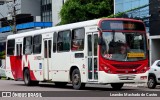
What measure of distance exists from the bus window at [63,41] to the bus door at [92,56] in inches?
76.9

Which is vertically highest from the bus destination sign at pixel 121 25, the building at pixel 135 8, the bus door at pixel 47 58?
the building at pixel 135 8

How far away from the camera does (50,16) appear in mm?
68688

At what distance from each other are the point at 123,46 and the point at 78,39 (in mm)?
2478

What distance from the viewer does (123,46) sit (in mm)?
21797

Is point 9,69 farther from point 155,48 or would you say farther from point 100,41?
point 155,48

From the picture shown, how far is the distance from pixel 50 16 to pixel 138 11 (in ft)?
92.4

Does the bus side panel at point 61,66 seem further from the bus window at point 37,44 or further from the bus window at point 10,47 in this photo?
the bus window at point 10,47

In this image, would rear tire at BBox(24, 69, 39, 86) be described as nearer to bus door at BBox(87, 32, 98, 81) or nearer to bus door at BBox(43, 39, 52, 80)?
bus door at BBox(43, 39, 52, 80)

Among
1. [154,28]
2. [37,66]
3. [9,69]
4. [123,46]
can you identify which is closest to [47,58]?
[37,66]

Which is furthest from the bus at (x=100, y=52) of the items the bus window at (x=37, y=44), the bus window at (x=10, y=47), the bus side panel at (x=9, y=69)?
the bus side panel at (x=9, y=69)

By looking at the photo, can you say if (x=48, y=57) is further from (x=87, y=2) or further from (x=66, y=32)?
(x=87, y=2)

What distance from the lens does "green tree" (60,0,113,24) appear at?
51125 millimetres

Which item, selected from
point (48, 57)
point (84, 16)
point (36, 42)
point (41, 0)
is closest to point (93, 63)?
point (48, 57)

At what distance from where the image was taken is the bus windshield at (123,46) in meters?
21.6
